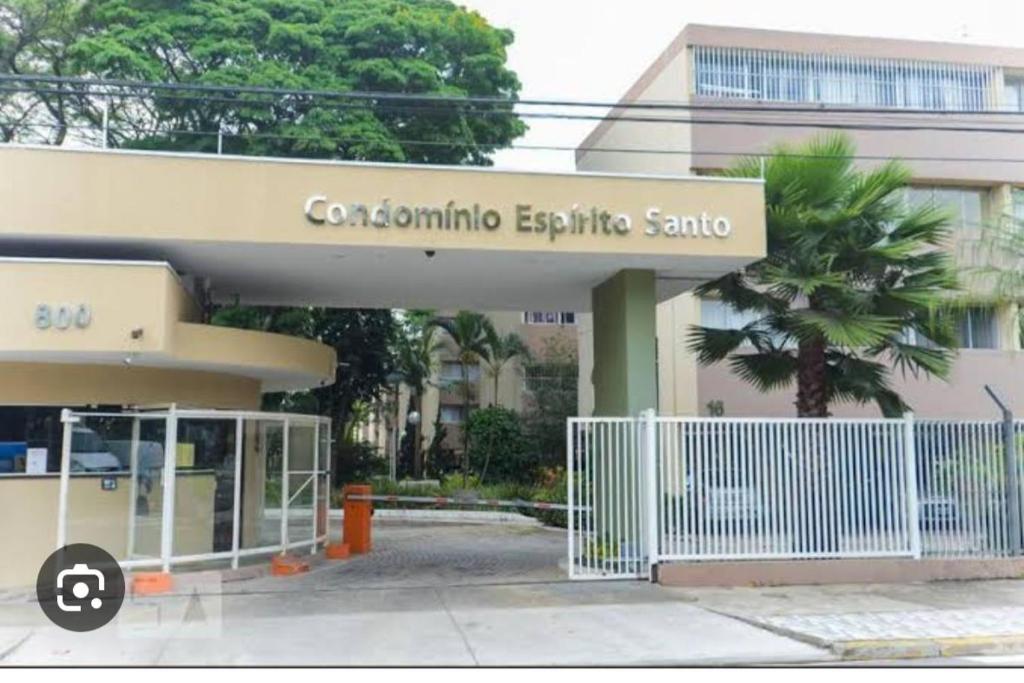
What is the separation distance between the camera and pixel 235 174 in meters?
12.1

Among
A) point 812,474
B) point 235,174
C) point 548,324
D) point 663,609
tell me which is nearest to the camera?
point 663,609

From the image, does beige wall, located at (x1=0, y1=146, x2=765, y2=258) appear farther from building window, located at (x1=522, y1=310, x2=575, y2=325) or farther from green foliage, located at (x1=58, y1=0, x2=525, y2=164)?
building window, located at (x1=522, y1=310, x2=575, y2=325)

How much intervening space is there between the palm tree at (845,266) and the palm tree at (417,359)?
18004 millimetres

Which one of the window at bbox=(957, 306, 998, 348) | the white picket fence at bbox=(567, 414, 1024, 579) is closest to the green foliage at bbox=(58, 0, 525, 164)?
the white picket fence at bbox=(567, 414, 1024, 579)

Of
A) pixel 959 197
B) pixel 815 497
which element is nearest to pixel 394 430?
pixel 959 197

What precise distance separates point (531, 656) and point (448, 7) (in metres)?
20.7

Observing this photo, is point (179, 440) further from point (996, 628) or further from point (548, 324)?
point (548, 324)

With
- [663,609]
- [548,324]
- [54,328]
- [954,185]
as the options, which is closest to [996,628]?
[663,609]

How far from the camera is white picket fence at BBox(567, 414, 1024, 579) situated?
41.8 ft

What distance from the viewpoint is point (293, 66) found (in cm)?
2345

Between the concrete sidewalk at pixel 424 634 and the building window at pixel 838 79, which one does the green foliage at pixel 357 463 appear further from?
the concrete sidewalk at pixel 424 634

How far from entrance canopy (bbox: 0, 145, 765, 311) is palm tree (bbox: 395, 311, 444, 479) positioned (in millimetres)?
17061

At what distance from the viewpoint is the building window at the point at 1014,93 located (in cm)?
2672

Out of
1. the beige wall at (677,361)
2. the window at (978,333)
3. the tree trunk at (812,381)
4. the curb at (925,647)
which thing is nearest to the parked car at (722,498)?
the tree trunk at (812,381)
